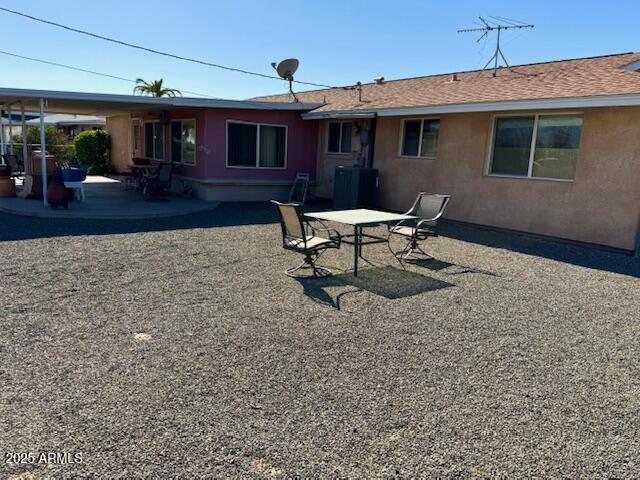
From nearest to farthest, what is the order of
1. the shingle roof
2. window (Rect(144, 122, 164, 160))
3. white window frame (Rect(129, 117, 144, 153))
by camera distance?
1. the shingle roof
2. window (Rect(144, 122, 164, 160))
3. white window frame (Rect(129, 117, 144, 153))

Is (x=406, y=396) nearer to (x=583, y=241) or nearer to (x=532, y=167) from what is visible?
(x=583, y=241)

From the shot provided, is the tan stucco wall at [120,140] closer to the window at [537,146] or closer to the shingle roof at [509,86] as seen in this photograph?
the shingle roof at [509,86]

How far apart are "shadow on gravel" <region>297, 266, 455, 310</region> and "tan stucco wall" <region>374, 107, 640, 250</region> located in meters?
4.32

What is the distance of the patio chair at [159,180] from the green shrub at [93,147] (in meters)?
8.54

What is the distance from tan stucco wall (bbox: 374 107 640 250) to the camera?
8.22 meters

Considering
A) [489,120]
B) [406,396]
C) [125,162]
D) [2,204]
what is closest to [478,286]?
[406,396]

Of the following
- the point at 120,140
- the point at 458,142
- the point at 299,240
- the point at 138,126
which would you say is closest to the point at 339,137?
the point at 458,142

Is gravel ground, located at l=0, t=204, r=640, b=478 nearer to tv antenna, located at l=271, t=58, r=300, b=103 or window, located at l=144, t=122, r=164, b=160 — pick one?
window, located at l=144, t=122, r=164, b=160

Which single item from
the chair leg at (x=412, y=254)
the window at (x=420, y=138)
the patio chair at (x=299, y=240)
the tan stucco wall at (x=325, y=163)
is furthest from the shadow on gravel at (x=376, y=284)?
the tan stucco wall at (x=325, y=163)

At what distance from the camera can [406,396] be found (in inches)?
127

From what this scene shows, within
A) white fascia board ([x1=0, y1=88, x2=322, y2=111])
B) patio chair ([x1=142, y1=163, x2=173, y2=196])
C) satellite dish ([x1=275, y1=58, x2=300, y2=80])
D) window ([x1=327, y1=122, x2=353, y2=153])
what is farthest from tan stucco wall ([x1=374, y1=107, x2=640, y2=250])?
patio chair ([x1=142, y1=163, x2=173, y2=196])

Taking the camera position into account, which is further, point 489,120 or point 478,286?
point 489,120

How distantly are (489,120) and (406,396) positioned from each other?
8.44 m

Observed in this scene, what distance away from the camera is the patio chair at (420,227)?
729 cm
